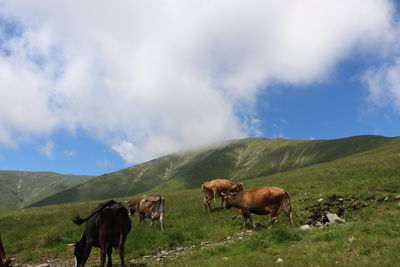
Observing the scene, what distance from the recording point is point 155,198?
69.1 feet

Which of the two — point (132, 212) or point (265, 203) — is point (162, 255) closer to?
point (265, 203)

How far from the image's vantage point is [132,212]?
24547 millimetres

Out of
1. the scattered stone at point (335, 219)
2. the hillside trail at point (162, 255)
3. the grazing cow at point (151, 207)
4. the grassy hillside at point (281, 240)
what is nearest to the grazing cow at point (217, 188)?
the grassy hillside at point (281, 240)

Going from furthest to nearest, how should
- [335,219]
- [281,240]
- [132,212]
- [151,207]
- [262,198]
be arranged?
[132,212] < [151,207] < [262,198] < [335,219] < [281,240]

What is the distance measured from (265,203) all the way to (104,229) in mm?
10400

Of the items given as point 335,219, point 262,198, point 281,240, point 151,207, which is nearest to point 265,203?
point 262,198

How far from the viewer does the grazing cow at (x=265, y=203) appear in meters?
16.3

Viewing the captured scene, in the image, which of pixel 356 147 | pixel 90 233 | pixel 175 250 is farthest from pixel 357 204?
pixel 356 147

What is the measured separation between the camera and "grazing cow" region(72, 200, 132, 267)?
391 inches

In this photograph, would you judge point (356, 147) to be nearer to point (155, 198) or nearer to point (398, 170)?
point (398, 170)

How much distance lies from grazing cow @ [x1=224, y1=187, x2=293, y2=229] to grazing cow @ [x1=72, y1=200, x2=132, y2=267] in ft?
29.8

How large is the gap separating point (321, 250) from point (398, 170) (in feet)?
93.4

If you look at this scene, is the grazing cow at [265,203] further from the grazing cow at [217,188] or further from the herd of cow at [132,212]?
the grazing cow at [217,188]

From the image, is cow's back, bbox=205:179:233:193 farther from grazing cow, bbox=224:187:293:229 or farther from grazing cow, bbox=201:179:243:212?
grazing cow, bbox=224:187:293:229
